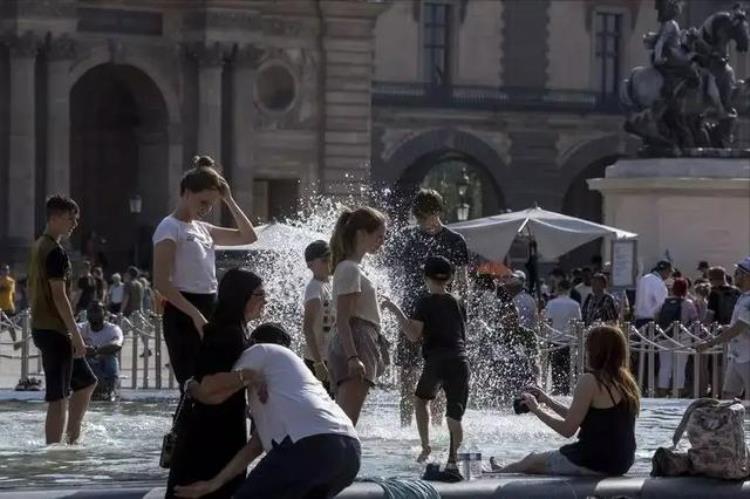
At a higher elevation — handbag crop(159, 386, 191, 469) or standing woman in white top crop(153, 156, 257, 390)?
standing woman in white top crop(153, 156, 257, 390)

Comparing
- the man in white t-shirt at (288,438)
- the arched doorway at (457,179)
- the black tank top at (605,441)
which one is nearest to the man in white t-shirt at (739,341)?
the black tank top at (605,441)

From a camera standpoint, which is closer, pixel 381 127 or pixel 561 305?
pixel 561 305

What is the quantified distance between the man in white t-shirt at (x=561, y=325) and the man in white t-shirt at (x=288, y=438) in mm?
12308

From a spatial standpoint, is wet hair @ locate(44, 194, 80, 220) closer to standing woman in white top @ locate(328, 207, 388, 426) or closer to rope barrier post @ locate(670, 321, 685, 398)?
standing woman in white top @ locate(328, 207, 388, 426)

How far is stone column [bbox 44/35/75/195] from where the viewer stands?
50.6 meters

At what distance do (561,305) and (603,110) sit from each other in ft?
153

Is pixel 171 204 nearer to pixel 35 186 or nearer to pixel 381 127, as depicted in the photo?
pixel 35 186

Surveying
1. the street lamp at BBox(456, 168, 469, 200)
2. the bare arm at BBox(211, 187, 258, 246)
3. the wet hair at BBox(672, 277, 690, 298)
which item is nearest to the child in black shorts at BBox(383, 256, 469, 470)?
the bare arm at BBox(211, 187, 258, 246)

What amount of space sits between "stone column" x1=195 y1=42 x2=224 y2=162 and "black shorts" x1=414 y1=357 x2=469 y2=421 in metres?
36.7

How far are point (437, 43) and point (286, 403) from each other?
197 ft

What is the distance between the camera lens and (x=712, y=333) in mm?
23844

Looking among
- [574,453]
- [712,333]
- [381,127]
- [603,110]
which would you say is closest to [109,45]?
[381,127]

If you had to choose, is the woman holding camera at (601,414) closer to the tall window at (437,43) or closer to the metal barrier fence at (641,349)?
the metal barrier fence at (641,349)

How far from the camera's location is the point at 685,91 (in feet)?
98.0
